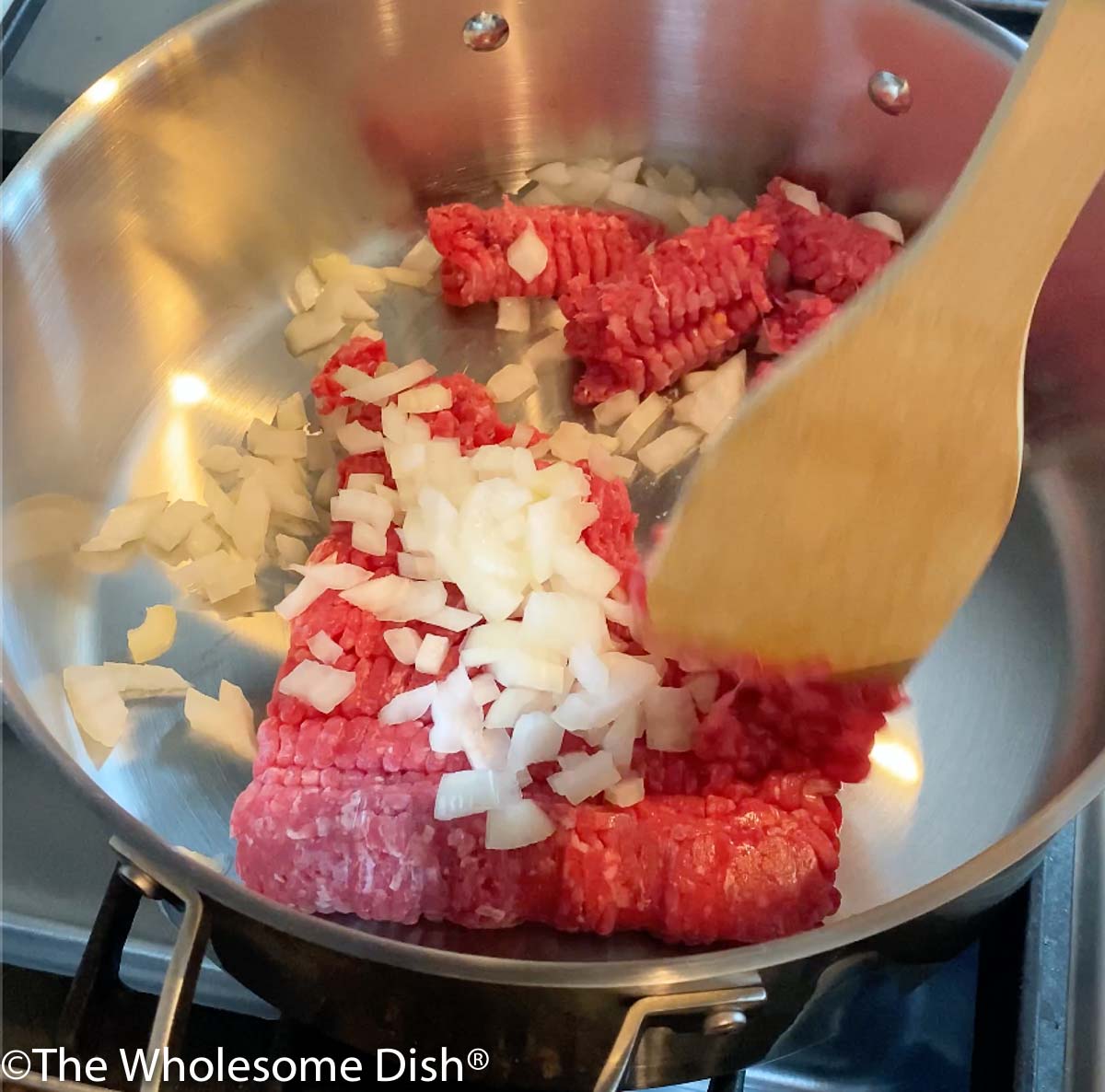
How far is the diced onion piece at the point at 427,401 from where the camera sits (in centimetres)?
150

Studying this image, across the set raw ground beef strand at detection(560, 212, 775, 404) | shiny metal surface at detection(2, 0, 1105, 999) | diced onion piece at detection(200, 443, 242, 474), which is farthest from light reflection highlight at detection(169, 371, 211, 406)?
raw ground beef strand at detection(560, 212, 775, 404)

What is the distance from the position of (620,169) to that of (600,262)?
0.71ft

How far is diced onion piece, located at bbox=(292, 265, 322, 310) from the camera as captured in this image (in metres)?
1.68

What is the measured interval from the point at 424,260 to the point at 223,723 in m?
0.82

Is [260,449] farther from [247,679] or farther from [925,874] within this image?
[925,874]

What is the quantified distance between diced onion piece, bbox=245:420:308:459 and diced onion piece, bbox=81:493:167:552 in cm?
16

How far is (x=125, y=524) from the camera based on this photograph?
146cm

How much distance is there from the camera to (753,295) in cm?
156

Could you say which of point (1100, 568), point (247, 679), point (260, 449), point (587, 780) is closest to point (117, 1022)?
point (247, 679)

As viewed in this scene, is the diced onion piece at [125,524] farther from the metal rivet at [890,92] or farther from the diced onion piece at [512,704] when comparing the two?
the metal rivet at [890,92]

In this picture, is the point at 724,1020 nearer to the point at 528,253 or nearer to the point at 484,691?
the point at 484,691

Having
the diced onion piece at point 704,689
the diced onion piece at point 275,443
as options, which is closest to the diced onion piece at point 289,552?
the diced onion piece at point 275,443

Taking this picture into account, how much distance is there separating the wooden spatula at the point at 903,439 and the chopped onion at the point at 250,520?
23.8 inches

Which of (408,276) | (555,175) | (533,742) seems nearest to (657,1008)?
(533,742)
